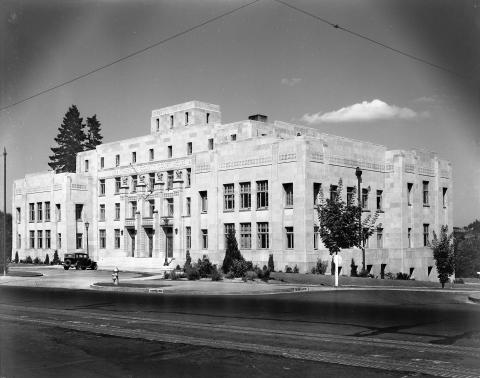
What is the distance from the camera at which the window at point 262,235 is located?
166 feet

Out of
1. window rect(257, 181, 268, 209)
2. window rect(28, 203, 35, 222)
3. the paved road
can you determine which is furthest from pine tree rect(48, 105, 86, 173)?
the paved road

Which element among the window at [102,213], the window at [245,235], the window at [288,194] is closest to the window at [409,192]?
the window at [288,194]

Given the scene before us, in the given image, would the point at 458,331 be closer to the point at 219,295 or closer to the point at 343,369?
the point at 343,369

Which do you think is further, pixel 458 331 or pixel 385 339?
pixel 458 331

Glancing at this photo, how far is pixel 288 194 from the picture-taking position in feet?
161

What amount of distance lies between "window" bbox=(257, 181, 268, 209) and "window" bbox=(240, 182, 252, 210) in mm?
1061

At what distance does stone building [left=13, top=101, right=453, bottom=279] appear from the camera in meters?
48.9

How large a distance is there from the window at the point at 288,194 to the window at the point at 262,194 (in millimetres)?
2019

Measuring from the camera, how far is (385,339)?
13.1 meters

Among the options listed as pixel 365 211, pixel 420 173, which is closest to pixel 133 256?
pixel 365 211

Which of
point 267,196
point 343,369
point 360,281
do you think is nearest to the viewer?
point 343,369

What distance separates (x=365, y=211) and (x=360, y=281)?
54.0 feet

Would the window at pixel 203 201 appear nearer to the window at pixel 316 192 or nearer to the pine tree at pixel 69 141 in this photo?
the window at pixel 316 192

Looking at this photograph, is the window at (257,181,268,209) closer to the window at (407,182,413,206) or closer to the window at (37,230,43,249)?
the window at (407,182,413,206)
